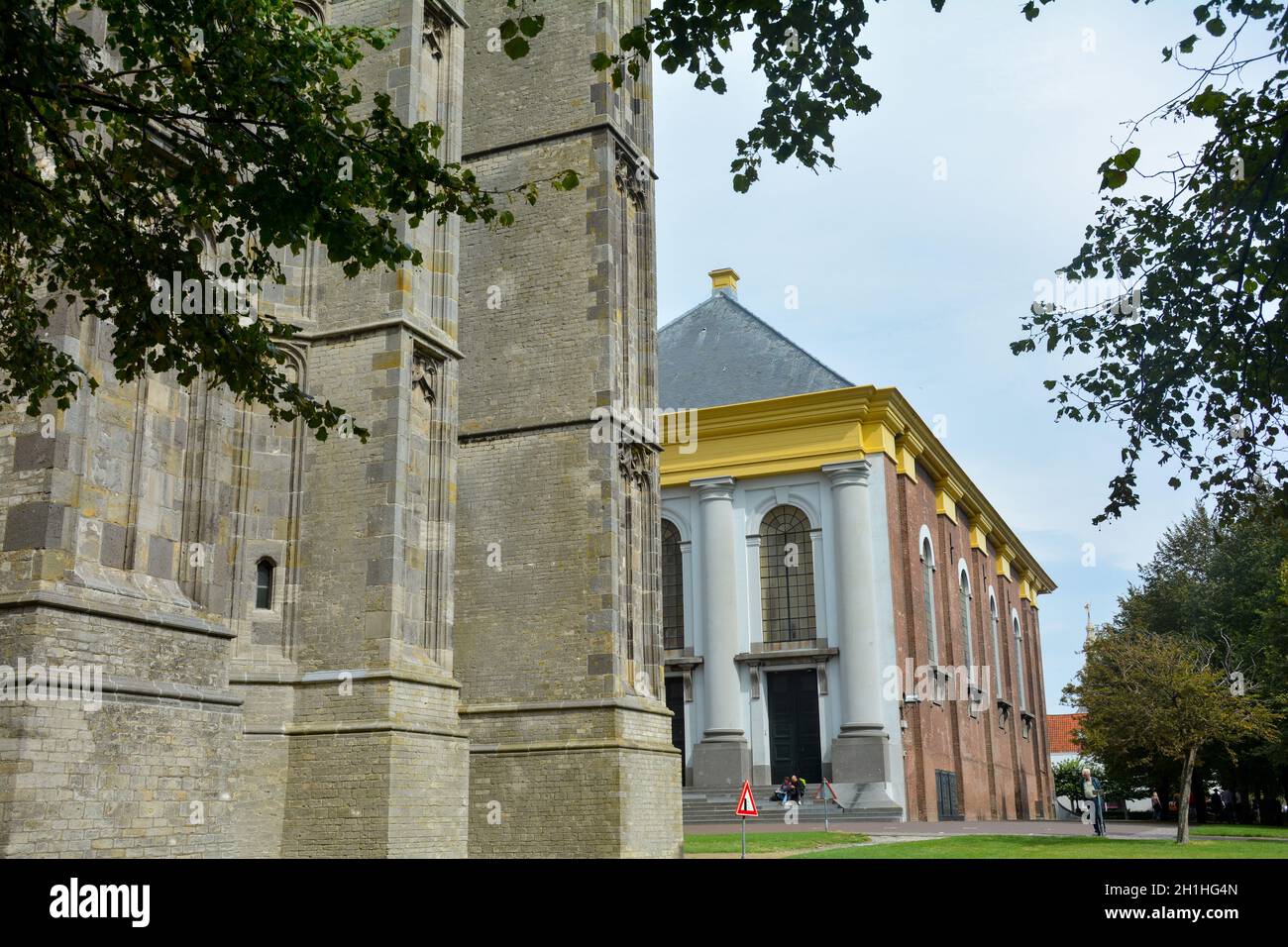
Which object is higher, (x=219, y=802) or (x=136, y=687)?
(x=136, y=687)

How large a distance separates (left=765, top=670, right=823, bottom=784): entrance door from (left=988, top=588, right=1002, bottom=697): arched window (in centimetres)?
1767

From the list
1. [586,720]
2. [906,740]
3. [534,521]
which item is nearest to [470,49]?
[534,521]

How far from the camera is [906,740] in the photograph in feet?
117

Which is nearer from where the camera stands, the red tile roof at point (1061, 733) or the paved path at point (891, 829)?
the paved path at point (891, 829)

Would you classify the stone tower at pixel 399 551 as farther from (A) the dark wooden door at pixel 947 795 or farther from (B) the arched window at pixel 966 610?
(B) the arched window at pixel 966 610

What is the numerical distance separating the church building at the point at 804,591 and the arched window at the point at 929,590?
0.29 ft

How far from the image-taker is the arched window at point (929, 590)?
41.2 metres

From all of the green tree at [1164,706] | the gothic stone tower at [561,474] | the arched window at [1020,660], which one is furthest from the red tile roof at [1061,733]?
the gothic stone tower at [561,474]

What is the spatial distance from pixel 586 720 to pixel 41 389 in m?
11.2

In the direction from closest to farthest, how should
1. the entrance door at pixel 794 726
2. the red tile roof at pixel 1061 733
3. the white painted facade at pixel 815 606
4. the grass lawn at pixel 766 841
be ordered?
1. the grass lawn at pixel 766 841
2. the white painted facade at pixel 815 606
3. the entrance door at pixel 794 726
4. the red tile roof at pixel 1061 733

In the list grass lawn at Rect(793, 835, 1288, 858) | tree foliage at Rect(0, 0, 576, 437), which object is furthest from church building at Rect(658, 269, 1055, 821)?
tree foliage at Rect(0, 0, 576, 437)

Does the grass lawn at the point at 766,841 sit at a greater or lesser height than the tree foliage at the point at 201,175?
lesser
